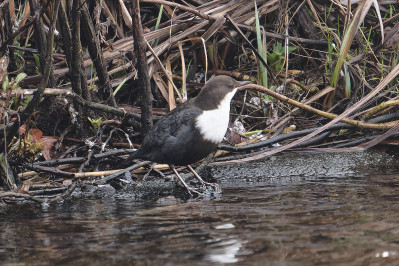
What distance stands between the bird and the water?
0.33 meters

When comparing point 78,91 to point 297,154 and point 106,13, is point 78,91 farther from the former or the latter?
point 297,154

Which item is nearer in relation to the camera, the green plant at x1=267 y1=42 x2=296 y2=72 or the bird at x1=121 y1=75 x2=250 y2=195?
the bird at x1=121 y1=75 x2=250 y2=195


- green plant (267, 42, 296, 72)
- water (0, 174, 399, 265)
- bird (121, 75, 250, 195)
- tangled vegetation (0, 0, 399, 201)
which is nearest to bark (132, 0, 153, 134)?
tangled vegetation (0, 0, 399, 201)

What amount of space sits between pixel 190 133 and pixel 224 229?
1.20 m

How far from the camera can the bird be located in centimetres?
405

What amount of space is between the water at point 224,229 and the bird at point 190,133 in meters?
0.33

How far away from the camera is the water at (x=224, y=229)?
250cm

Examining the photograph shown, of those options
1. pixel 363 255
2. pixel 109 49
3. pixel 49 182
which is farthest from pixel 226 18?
Answer: pixel 363 255

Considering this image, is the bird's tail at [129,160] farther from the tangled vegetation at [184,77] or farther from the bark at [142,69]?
the bark at [142,69]

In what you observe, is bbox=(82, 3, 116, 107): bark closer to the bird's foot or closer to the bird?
the bird

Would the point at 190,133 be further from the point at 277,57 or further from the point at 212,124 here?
the point at 277,57

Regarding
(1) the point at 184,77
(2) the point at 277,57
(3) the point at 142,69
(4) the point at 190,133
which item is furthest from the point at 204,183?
(2) the point at 277,57

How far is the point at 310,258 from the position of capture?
2.41 m

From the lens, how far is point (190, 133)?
4.07m
